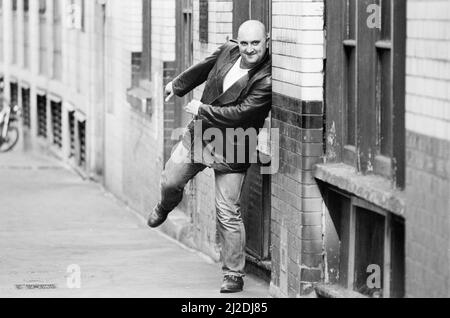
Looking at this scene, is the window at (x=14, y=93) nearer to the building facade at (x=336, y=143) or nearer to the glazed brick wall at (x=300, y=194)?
the building facade at (x=336, y=143)

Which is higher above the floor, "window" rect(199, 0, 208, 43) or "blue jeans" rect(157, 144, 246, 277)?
"window" rect(199, 0, 208, 43)

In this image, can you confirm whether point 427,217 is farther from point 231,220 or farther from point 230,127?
point 231,220

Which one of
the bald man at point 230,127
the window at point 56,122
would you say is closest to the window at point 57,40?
the window at point 56,122

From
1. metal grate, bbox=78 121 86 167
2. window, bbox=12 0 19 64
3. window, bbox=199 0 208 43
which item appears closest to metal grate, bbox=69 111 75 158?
metal grate, bbox=78 121 86 167

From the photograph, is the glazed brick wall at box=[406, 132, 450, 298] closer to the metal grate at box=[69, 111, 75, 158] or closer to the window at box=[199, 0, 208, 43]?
the window at box=[199, 0, 208, 43]

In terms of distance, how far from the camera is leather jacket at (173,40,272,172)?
32.9ft

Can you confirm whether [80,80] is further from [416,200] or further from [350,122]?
[416,200]

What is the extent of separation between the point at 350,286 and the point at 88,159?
492 inches

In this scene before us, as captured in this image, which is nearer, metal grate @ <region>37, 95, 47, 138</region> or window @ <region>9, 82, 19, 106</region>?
metal grate @ <region>37, 95, 47, 138</region>

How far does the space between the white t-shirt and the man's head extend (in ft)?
0.36

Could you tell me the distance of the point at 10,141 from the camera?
2589 cm

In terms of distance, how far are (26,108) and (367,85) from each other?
1976cm

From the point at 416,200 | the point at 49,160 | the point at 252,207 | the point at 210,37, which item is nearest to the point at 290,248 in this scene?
the point at 252,207

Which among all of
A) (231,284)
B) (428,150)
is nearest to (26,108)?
(231,284)
